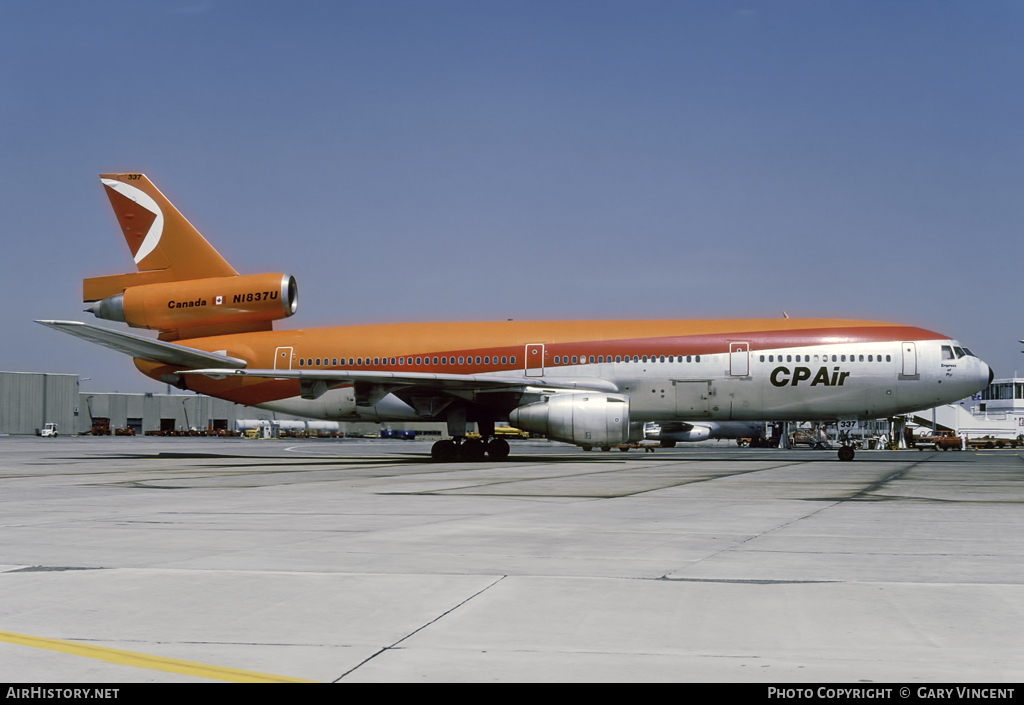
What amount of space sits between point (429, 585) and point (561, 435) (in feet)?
73.4

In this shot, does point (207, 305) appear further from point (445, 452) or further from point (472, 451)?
point (472, 451)

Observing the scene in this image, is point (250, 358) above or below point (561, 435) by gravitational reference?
above

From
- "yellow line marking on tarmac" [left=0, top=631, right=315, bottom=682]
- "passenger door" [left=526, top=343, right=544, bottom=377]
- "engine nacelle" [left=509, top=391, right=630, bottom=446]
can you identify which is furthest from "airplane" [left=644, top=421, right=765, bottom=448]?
"yellow line marking on tarmac" [left=0, top=631, right=315, bottom=682]

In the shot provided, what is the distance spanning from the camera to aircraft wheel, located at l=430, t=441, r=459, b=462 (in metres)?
30.9

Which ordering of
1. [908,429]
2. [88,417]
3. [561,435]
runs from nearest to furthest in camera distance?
[561,435] < [908,429] < [88,417]

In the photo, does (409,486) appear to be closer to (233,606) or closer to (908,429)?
(233,606)

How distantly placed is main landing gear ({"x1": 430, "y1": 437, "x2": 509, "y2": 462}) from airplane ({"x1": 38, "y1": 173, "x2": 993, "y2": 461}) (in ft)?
0.18

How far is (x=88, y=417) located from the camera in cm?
10625

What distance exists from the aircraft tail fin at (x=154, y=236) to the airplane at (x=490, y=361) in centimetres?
5

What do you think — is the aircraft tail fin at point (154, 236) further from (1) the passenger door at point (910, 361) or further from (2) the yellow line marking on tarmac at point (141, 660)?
(2) the yellow line marking on tarmac at point (141, 660)

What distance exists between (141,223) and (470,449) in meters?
14.2

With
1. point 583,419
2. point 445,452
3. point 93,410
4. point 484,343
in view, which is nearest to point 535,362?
point 484,343
